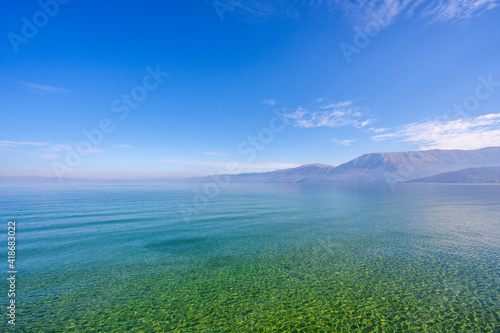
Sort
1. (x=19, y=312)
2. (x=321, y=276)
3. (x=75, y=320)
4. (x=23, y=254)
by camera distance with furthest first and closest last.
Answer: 1. (x=23, y=254)
2. (x=321, y=276)
3. (x=19, y=312)
4. (x=75, y=320)

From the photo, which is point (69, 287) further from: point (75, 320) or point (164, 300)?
point (164, 300)

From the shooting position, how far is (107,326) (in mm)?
9672

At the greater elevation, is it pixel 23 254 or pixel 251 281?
pixel 23 254

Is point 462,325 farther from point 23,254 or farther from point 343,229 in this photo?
point 23,254

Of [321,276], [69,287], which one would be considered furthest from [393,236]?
[69,287]

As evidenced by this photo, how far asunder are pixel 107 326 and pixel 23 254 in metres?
17.2

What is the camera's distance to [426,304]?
1098 cm

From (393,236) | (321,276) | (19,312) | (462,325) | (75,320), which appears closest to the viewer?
(462,325)

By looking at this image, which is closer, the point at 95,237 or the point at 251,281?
the point at 251,281

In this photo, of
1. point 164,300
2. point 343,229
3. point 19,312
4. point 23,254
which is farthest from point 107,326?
point 343,229

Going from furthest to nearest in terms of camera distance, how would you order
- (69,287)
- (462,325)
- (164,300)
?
1. (69,287)
2. (164,300)
3. (462,325)

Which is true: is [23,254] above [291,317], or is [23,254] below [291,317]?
above

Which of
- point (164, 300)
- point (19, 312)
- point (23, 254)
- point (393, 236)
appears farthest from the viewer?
point (393, 236)

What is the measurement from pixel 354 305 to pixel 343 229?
726 inches
